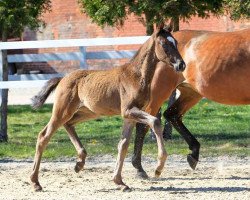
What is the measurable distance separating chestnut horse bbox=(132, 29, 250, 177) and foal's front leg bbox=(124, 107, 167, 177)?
1.48 m

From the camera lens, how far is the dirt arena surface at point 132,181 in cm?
951

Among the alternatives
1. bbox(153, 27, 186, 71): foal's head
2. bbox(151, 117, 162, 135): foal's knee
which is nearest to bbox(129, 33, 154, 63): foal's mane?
bbox(153, 27, 186, 71): foal's head

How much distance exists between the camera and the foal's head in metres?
9.16

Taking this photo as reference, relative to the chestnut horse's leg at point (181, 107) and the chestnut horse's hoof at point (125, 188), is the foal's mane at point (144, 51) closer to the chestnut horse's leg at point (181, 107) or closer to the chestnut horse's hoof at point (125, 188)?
the chestnut horse's hoof at point (125, 188)

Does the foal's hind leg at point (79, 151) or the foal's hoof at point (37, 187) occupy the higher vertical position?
the foal's hind leg at point (79, 151)

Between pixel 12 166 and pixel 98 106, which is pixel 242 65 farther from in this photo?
pixel 12 166

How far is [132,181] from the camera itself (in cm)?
1063

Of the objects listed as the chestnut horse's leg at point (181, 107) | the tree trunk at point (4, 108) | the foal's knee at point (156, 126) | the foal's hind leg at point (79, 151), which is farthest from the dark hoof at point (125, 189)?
the tree trunk at point (4, 108)

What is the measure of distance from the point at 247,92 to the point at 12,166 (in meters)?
3.81

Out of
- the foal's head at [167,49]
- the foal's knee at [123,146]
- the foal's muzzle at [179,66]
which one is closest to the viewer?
the foal's muzzle at [179,66]

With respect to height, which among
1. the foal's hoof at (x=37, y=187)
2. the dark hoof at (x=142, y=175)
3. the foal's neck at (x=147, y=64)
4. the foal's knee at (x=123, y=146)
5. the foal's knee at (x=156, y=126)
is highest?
the foal's neck at (x=147, y=64)

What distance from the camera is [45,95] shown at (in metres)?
10.3

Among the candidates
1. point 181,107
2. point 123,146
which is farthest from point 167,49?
point 181,107

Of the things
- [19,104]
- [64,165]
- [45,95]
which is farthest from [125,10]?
[19,104]
